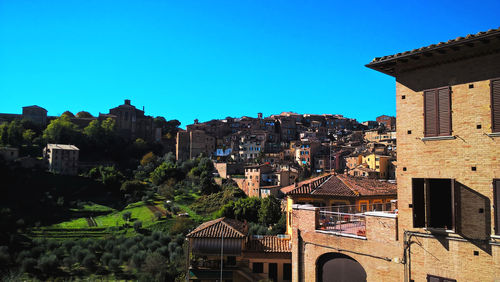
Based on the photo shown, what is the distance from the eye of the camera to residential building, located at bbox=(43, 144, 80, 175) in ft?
238

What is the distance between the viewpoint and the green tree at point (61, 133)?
82250 mm

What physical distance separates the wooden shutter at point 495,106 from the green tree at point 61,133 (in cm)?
8746

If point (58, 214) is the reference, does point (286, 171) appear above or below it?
above

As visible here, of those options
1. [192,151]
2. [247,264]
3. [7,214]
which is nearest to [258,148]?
[192,151]

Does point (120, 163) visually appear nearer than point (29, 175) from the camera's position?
No

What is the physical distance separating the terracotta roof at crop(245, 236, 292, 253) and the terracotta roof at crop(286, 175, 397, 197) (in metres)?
3.54

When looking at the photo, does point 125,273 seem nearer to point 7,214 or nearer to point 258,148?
point 7,214

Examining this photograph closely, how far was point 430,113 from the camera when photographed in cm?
1038

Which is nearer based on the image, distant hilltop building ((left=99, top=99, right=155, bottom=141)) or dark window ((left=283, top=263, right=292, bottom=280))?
dark window ((left=283, top=263, right=292, bottom=280))

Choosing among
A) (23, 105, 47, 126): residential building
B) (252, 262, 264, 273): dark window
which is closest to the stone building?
(252, 262, 264, 273): dark window

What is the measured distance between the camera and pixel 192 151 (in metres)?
91.7

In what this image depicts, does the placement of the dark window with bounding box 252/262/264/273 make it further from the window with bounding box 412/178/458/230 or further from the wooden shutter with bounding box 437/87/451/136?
the wooden shutter with bounding box 437/87/451/136

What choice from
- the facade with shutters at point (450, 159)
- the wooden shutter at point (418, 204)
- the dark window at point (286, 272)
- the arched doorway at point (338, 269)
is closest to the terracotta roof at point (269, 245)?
the dark window at point (286, 272)

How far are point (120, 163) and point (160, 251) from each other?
5751 cm
